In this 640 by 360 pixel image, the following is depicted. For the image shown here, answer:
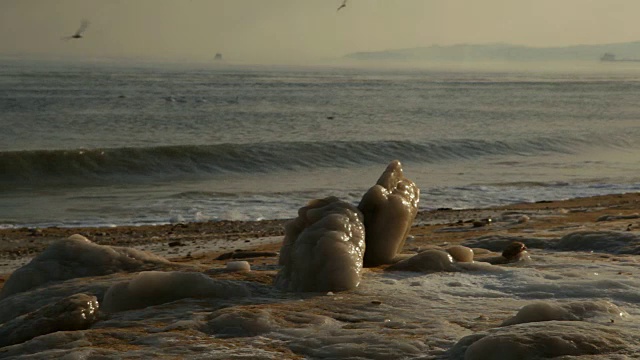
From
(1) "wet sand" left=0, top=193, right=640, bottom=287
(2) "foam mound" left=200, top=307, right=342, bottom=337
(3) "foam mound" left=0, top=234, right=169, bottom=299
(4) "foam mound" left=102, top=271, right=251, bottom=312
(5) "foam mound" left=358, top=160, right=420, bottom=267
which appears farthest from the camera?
(1) "wet sand" left=0, top=193, right=640, bottom=287

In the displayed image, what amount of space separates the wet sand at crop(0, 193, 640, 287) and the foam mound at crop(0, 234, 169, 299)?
1.96 meters

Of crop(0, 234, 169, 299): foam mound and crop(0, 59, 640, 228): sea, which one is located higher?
crop(0, 234, 169, 299): foam mound

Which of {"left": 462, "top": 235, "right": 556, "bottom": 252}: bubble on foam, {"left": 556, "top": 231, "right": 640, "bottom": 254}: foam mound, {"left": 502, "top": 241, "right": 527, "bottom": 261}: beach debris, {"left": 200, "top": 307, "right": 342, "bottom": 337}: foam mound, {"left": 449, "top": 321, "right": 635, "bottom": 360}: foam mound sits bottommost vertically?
{"left": 462, "top": 235, "right": 556, "bottom": 252}: bubble on foam

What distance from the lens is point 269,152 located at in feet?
75.5

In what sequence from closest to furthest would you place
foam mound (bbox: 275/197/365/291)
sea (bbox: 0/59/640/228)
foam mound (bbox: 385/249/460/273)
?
foam mound (bbox: 275/197/365/291), foam mound (bbox: 385/249/460/273), sea (bbox: 0/59/640/228)

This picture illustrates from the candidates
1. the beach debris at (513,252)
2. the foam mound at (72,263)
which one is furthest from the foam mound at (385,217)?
the foam mound at (72,263)

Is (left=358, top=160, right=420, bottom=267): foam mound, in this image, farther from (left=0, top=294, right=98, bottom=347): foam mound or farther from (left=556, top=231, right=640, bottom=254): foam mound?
(left=0, top=294, right=98, bottom=347): foam mound

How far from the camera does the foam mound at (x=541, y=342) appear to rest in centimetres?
367

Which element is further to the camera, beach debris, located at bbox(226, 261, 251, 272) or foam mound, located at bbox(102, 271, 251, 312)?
→ beach debris, located at bbox(226, 261, 251, 272)

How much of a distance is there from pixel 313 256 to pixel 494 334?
1.69 meters

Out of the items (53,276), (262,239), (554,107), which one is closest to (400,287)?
(53,276)

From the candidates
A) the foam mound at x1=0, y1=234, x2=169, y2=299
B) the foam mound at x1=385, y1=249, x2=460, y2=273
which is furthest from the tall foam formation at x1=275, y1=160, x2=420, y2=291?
the foam mound at x1=0, y1=234, x2=169, y2=299

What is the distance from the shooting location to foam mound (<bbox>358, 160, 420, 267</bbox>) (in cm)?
599

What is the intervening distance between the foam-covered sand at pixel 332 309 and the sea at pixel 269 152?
7.45 m
